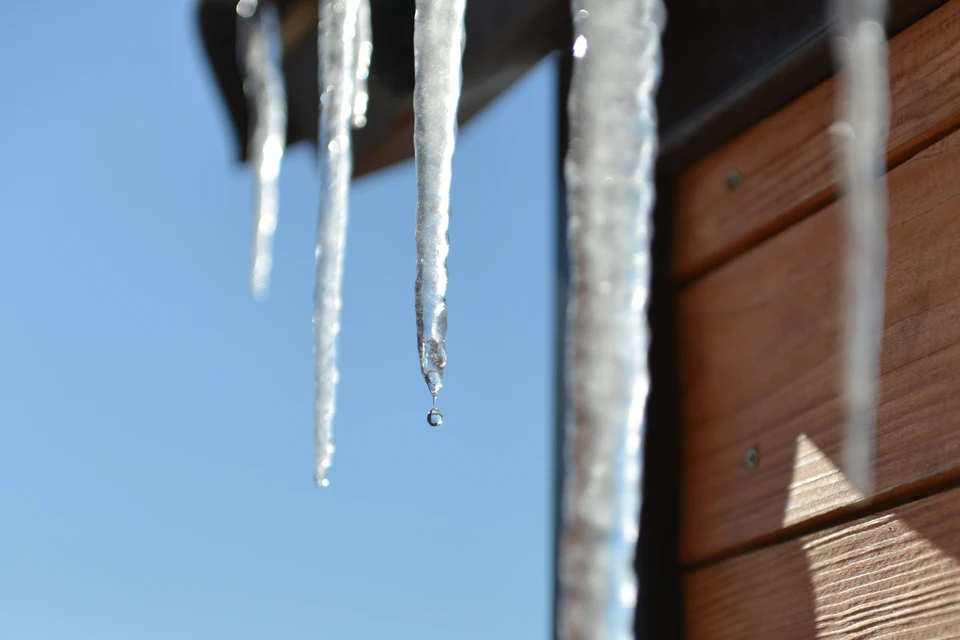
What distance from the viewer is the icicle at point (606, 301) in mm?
471

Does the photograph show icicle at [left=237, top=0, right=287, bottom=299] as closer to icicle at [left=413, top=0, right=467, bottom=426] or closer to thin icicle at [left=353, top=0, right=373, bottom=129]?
thin icicle at [left=353, top=0, right=373, bottom=129]

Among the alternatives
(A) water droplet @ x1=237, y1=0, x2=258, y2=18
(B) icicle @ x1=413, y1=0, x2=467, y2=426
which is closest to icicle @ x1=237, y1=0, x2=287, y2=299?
(A) water droplet @ x1=237, y1=0, x2=258, y2=18

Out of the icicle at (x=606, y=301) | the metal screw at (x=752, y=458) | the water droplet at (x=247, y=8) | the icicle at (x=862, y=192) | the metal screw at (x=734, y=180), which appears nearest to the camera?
the icicle at (x=606, y=301)

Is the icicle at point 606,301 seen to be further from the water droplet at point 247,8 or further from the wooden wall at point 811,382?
the water droplet at point 247,8

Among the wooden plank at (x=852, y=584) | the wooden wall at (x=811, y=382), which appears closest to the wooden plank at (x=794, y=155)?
the wooden wall at (x=811, y=382)

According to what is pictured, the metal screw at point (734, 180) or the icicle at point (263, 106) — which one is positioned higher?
the icicle at point (263, 106)

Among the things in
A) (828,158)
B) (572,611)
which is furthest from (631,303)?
(828,158)

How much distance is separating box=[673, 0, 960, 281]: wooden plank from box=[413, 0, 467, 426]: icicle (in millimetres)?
365

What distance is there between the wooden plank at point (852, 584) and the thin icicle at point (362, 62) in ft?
2.19

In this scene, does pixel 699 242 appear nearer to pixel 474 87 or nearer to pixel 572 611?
pixel 474 87

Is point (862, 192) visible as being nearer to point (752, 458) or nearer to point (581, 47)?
point (581, 47)

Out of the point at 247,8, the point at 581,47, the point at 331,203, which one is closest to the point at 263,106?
the point at 247,8

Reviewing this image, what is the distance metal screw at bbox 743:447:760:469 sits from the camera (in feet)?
3.24

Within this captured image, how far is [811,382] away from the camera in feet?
3.08
